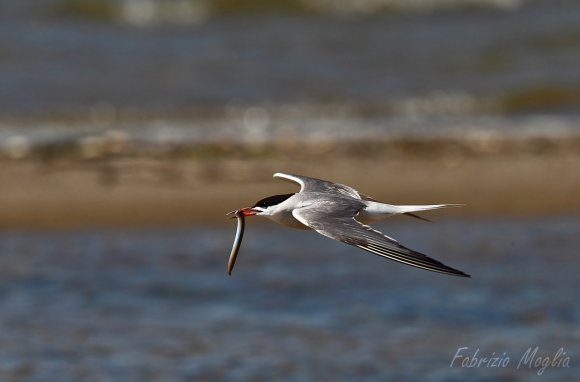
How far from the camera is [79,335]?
261 inches

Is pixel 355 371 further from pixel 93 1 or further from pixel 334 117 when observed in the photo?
pixel 93 1

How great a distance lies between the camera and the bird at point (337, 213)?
14.4ft

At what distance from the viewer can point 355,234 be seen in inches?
178

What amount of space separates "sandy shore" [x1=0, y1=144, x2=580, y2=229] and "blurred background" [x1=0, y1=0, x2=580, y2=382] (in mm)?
25

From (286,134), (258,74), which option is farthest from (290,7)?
(286,134)

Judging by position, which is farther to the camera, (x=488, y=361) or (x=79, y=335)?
(x=79, y=335)

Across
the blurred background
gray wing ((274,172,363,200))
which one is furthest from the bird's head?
the blurred background

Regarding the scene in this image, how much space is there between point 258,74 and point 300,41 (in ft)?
4.65

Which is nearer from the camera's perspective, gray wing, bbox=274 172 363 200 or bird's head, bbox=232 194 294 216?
bird's head, bbox=232 194 294 216

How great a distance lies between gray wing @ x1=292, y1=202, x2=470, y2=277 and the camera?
408 cm
